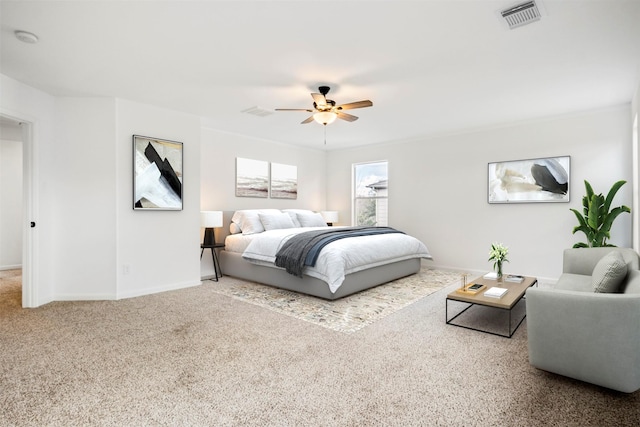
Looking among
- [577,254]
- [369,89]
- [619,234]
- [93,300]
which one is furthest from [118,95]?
[619,234]

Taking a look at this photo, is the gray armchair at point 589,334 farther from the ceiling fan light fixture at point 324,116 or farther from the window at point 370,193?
the window at point 370,193

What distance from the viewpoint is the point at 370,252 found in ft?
14.6

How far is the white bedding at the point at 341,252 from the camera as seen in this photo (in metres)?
3.91

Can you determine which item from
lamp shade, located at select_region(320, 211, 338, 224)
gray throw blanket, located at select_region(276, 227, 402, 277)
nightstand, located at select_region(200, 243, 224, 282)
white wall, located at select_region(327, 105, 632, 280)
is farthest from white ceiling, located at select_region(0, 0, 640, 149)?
lamp shade, located at select_region(320, 211, 338, 224)

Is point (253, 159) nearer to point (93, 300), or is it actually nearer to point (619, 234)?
point (93, 300)

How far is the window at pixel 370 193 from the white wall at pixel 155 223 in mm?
3536

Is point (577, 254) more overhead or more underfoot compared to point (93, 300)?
more overhead

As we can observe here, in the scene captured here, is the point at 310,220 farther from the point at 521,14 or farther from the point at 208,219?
the point at 521,14

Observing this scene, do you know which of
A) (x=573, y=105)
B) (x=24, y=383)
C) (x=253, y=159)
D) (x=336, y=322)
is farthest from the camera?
(x=253, y=159)

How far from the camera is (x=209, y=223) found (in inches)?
199

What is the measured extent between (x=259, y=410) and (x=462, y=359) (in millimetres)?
1517

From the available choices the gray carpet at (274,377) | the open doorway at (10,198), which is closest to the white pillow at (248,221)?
the gray carpet at (274,377)

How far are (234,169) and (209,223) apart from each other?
1.31m

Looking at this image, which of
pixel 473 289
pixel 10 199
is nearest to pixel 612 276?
pixel 473 289
